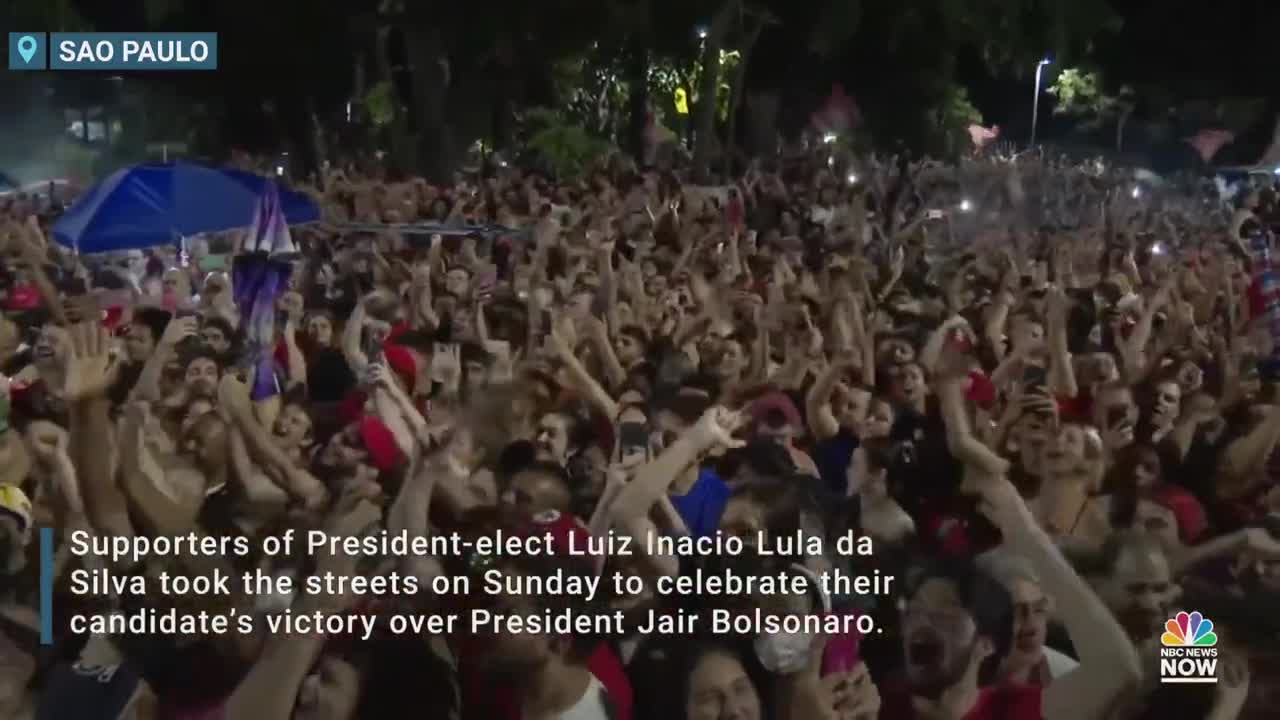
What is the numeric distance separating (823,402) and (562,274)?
185 cm

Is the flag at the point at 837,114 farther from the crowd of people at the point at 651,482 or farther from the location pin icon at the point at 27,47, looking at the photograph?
the location pin icon at the point at 27,47

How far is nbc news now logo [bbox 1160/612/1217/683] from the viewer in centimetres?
303

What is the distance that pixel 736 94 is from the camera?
11.8 metres

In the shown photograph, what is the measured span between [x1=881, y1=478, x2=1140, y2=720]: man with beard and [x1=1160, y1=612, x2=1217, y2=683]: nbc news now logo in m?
0.12

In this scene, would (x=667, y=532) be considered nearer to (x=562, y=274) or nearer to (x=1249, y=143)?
(x=562, y=274)

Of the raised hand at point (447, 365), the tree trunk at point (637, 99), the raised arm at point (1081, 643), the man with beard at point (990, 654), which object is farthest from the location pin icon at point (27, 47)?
the tree trunk at point (637, 99)

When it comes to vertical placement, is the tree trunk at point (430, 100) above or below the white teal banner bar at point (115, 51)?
above

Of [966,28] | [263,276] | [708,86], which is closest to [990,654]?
[263,276]

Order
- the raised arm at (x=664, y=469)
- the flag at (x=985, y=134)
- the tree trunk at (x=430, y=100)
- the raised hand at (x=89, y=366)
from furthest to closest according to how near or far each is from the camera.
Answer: the flag at (x=985, y=134) → the tree trunk at (x=430, y=100) → the raised hand at (x=89, y=366) → the raised arm at (x=664, y=469)

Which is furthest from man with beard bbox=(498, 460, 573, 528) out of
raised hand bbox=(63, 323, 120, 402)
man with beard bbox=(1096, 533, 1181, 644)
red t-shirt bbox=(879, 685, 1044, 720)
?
man with beard bbox=(1096, 533, 1181, 644)

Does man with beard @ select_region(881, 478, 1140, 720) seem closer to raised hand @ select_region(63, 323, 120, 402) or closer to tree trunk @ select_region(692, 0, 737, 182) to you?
raised hand @ select_region(63, 323, 120, 402)

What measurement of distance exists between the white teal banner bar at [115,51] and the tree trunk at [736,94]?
6.45m

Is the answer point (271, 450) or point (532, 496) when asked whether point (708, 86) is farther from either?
point (532, 496)

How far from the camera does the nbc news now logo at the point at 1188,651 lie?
3.03m
